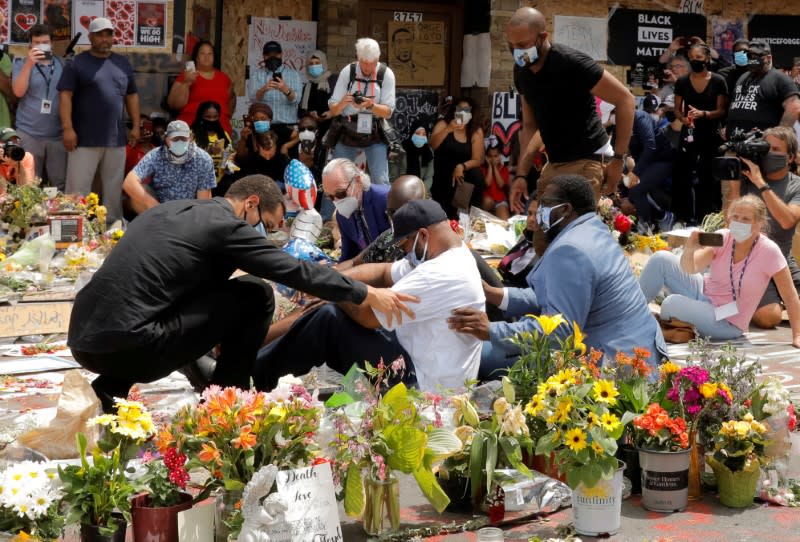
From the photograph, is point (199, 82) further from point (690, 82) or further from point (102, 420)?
point (102, 420)

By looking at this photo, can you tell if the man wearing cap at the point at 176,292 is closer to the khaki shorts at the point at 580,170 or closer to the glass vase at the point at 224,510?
the glass vase at the point at 224,510

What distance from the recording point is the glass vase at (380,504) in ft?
13.4

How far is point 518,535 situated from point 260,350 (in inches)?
79.8


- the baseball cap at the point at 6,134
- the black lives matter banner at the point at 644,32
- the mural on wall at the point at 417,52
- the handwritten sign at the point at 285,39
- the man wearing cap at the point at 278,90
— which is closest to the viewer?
the baseball cap at the point at 6,134

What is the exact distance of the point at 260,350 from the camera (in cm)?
586

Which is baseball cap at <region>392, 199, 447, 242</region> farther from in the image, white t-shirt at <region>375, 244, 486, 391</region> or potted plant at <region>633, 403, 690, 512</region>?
potted plant at <region>633, 403, 690, 512</region>

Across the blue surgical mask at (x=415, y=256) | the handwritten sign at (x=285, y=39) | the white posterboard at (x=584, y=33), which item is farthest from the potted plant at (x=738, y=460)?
the white posterboard at (x=584, y=33)

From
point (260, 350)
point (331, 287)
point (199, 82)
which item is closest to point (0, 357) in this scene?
point (260, 350)

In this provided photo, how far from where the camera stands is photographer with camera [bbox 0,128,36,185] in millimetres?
9711

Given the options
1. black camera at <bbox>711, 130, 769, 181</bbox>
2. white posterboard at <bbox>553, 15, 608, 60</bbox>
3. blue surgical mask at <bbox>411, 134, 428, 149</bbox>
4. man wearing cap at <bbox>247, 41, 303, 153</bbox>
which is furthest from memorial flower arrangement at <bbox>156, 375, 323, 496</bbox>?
white posterboard at <bbox>553, 15, 608, 60</bbox>

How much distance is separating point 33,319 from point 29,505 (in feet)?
13.3

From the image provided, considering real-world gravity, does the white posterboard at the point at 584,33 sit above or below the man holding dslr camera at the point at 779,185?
above

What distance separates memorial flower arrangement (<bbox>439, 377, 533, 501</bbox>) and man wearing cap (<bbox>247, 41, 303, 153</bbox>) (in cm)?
790

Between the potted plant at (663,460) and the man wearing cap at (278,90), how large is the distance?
804 centimetres
